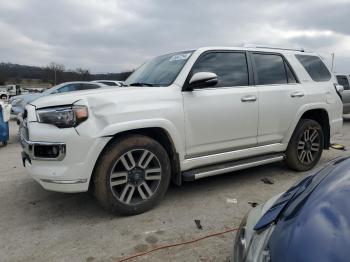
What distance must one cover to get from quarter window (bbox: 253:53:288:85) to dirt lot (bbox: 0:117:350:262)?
1.41 m

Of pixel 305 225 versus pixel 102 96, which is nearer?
pixel 305 225

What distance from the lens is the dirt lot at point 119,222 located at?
2926 millimetres

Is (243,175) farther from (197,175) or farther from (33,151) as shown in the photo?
(33,151)

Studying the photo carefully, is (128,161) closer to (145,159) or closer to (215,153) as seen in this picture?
(145,159)

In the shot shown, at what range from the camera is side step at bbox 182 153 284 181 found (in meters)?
3.88

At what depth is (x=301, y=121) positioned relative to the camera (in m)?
5.07

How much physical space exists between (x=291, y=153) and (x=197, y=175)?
6.12ft

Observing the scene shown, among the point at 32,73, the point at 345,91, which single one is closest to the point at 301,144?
the point at 345,91

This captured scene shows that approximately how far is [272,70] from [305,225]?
3.58 metres

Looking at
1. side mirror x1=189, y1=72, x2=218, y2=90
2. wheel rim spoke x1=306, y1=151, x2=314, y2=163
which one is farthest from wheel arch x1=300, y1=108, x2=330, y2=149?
side mirror x1=189, y1=72, x2=218, y2=90

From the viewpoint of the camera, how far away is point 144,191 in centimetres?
368

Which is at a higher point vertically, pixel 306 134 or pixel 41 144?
pixel 41 144

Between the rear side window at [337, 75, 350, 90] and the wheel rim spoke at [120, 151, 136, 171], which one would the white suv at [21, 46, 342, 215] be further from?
the rear side window at [337, 75, 350, 90]

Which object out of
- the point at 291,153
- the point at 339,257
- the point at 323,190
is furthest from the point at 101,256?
the point at 291,153
